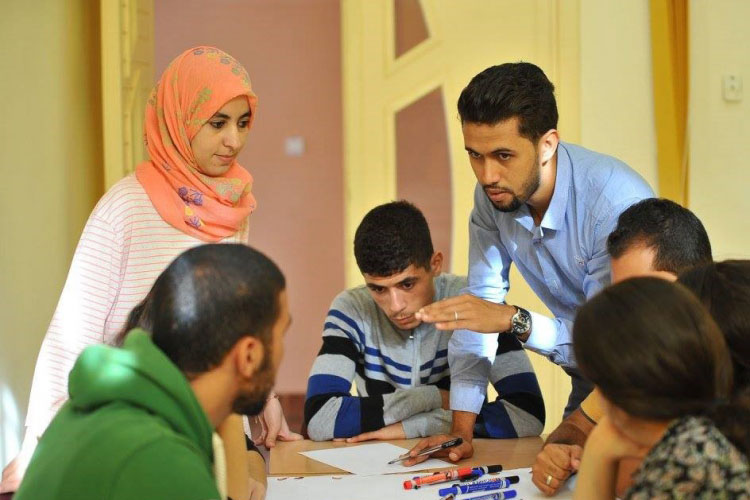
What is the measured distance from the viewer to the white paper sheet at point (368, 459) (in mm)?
1981

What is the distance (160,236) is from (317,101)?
4150 millimetres

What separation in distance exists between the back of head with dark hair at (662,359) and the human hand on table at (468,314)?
2.95ft

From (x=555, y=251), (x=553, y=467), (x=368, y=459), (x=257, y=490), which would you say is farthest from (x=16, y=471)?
(x=555, y=251)

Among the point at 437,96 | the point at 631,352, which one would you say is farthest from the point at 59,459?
the point at 437,96

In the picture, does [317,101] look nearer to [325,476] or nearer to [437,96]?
[437,96]

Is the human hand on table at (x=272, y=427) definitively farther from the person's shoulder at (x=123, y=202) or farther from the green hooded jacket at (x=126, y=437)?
the green hooded jacket at (x=126, y=437)

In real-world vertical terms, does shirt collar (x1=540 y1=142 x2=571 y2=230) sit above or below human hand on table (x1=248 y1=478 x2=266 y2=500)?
above

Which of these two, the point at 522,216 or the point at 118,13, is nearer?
the point at 522,216

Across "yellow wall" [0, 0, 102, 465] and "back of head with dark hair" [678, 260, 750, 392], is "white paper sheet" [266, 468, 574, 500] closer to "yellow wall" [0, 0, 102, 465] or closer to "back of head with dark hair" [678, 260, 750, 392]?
"back of head with dark hair" [678, 260, 750, 392]

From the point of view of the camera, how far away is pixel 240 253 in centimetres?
124

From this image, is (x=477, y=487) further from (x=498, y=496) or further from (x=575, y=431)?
(x=575, y=431)

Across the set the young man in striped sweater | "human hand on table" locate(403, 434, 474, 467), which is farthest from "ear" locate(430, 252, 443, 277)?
"human hand on table" locate(403, 434, 474, 467)

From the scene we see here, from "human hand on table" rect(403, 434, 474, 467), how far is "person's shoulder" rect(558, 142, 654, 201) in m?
0.66

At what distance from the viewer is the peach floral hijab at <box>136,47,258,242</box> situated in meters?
2.26
